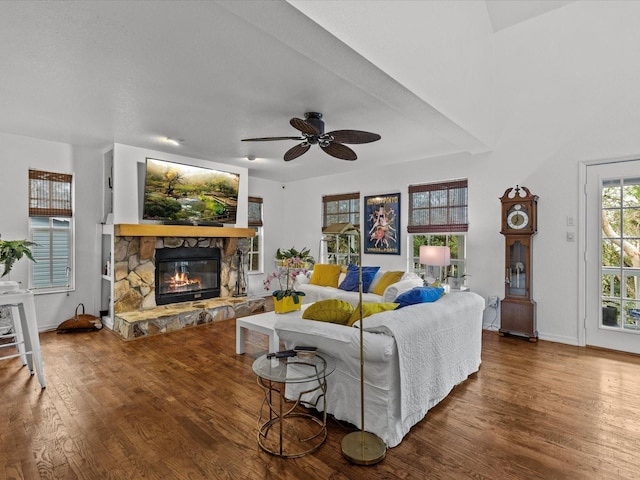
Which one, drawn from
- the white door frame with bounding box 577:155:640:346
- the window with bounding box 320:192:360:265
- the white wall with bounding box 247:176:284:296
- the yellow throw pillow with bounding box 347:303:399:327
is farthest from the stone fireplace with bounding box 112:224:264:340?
the white door frame with bounding box 577:155:640:346

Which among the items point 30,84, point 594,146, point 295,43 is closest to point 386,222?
point 594,146

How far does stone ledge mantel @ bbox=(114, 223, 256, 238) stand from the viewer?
4.71 metres

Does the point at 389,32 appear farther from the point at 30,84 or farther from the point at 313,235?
the point at 313,235

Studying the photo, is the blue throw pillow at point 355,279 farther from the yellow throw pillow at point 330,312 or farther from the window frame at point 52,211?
the window frame at point 52,211

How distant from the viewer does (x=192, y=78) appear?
2887 millimetres

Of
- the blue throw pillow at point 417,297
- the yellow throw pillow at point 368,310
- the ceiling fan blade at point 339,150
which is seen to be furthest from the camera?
the ceiling fan blade at point 339,150

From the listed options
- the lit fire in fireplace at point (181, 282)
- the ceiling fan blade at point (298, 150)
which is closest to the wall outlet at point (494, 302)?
the ceiling fan blade at point (298, 150)

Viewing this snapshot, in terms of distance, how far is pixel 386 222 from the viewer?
600 centimetres

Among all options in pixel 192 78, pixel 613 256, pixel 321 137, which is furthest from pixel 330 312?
pixel 613 256

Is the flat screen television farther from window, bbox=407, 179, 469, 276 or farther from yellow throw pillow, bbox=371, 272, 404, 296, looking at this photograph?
window, bbox=407, 179, 469, 276

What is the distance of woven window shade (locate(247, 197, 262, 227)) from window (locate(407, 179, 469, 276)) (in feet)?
10.4

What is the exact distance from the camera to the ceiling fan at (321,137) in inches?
121

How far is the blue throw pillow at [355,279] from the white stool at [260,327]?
5.67 feet

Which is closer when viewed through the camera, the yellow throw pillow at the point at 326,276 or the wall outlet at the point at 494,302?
the wall outlet at the point at 494,302
